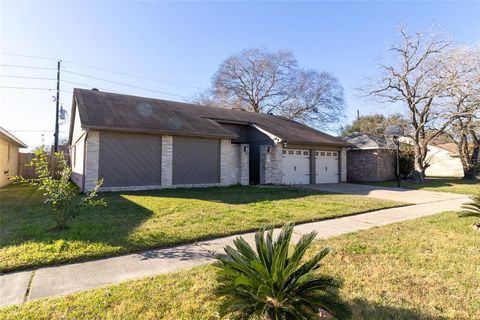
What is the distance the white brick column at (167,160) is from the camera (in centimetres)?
1272

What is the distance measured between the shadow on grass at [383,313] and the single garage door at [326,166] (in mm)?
14799

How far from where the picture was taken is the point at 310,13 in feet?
41.5

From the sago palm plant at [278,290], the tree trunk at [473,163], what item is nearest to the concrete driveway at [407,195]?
the sago palm plant at [278,290]

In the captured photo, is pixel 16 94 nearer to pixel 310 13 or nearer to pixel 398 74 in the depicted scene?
pixel 310 13

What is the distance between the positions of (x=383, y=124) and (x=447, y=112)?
4.32 metres

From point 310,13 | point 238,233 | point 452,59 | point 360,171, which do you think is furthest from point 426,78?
point 238,233

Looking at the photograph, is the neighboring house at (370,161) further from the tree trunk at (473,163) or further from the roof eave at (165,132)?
the roof eave at (165,132)

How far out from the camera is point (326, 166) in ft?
59.2

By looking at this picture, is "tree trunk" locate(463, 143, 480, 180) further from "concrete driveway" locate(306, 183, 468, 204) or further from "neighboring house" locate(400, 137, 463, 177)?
"concrete driveway" locate(306, 183, 468, 204)

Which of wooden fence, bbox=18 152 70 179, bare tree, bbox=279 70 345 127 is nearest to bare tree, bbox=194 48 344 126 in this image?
A: bare tree, bbox=279 70 345 127

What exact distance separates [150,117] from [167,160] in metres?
2.49

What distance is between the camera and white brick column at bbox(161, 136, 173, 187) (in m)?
12.7

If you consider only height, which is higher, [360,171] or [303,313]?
[360,171]

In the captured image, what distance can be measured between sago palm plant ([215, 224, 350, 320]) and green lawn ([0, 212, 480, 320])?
313mm
